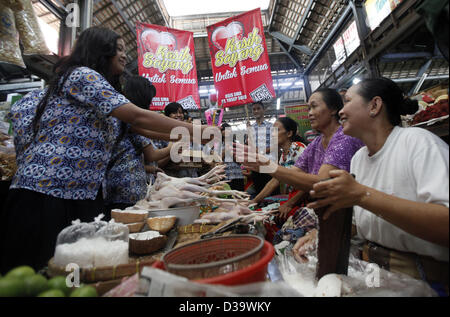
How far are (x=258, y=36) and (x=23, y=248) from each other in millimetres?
6755

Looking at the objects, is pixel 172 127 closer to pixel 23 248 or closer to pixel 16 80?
pixel 23 248

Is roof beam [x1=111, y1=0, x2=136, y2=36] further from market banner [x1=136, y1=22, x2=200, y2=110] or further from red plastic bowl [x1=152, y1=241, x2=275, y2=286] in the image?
red plastic bowl [x1=152, y1=241, x2=275, y2=286]

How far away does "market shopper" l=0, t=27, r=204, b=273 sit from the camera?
146 cm

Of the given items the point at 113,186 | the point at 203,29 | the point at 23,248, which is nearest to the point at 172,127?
the point at 113,186

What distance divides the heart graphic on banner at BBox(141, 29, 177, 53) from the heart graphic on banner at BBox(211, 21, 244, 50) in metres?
1.17

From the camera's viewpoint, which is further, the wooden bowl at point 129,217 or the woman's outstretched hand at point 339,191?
the wooden bowl at point 129,217

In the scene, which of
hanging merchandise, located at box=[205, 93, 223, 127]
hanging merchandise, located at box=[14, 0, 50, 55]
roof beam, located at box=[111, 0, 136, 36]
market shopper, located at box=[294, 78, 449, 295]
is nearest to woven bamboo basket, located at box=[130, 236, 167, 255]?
market shopper, located at box=[294, 78, 449, 295]

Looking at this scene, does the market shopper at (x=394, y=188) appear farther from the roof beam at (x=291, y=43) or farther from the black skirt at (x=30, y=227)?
the roof beam at (x=291, y=43)

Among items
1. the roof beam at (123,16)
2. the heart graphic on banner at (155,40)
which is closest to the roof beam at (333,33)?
the heart graphic on banner at (155,40)

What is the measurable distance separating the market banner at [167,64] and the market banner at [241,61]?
0.80 metres

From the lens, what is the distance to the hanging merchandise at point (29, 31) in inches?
92.9

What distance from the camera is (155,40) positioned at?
22.0 ft

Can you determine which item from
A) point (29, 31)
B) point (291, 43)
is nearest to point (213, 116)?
point (29, 31)

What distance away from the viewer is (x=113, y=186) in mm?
2242
